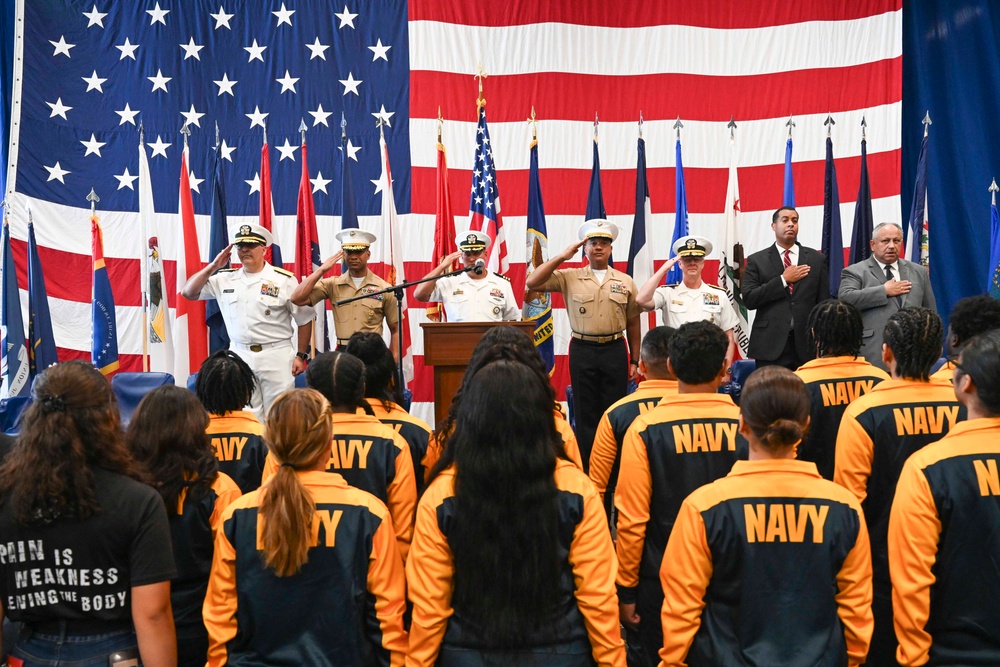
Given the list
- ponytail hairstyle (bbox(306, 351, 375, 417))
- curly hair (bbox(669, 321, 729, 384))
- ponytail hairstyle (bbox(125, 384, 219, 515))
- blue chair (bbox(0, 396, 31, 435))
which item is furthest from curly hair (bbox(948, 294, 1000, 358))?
blue chair (bbox(0, 396, 31, 435))

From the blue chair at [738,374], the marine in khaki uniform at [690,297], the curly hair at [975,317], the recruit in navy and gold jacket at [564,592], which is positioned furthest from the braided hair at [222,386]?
the blue chair at [738,374]

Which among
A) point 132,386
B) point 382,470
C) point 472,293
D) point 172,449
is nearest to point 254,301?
point 132,386

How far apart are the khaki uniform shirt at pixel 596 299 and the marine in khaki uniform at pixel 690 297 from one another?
130 mm

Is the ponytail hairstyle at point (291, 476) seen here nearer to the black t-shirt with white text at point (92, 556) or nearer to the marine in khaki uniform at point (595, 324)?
the black t-shirt with white text at point (92, 556)

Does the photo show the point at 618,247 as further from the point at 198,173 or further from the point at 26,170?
the point at 26,170

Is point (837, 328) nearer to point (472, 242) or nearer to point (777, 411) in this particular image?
point (777, 411)

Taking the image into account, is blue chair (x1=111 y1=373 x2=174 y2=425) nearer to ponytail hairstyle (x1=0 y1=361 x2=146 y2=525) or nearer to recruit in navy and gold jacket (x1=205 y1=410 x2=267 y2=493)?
recruit in navy and gold jacket (x1=205 y1=410 x2=267 y2=493)

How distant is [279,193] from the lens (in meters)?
7.58

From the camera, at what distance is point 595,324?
221 inches

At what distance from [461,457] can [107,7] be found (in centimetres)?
732

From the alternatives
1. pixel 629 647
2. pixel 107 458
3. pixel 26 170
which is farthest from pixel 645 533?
pixel 26 170

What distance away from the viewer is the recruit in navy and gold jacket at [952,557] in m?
1.86

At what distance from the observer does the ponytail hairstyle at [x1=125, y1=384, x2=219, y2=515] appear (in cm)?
213

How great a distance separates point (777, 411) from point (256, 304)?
436 centimetres
